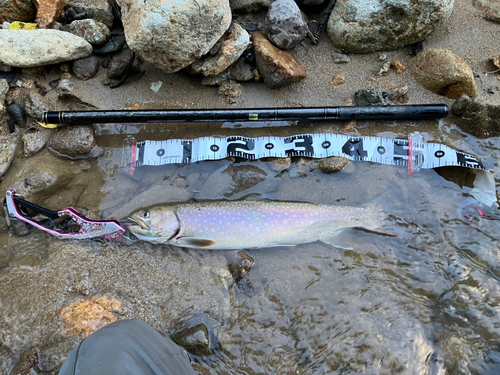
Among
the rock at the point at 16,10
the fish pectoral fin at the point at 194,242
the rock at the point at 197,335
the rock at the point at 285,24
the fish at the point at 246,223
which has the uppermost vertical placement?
the rock at the point at 285,24

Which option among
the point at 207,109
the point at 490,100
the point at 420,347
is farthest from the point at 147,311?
the point at 490,100

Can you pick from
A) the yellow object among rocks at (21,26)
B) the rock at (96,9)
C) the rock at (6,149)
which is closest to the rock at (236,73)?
the rock at (96,9)

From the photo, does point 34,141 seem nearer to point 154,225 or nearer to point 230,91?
point 154,225

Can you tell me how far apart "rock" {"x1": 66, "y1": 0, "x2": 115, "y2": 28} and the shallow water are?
1603 millimetres

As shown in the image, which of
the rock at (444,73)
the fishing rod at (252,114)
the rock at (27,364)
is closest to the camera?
the rock at (27,364)

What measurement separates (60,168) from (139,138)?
988 millimetres

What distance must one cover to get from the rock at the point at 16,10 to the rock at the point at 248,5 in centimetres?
268

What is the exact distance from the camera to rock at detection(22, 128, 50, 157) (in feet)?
12.7

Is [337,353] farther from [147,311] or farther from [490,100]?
[490,100]

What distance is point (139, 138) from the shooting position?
13.5 feet

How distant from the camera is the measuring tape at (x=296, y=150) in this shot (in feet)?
12.8

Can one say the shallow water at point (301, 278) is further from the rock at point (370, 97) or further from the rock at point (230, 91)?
the rock at point (230, 91)

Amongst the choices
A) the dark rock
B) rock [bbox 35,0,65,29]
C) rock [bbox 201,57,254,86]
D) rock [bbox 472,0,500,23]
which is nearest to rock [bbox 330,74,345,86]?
rock [bbox 201,57,254,86]

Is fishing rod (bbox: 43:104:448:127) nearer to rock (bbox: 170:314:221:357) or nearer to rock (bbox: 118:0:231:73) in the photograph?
rock (bbox: 118:0:231:73)
